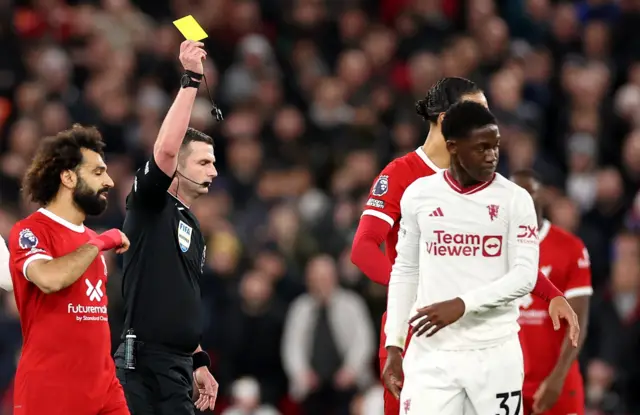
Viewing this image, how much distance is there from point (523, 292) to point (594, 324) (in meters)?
5.61

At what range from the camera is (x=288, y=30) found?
55.6ft

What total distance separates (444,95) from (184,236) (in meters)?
1.63

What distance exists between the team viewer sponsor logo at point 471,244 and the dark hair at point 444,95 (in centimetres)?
127

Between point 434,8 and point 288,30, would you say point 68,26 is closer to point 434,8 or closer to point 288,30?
point 288,30

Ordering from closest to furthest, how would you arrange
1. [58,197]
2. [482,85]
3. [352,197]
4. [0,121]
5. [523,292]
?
[523,292], [58,197], [352,197], [482,85], [0,121]

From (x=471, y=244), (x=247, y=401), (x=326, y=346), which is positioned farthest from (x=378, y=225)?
(x=326, y=346)

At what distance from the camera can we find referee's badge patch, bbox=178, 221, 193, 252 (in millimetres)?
7133

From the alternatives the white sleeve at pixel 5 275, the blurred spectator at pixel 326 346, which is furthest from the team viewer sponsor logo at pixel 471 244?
the blurred spectator at pixel 326 346

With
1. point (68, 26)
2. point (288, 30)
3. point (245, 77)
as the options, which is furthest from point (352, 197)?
point (68, 26)

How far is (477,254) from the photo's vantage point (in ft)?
19.9

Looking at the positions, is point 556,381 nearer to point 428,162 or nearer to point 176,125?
point 428,162

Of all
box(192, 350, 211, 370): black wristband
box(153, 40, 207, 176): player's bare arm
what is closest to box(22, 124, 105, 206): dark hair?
box(153, 40, 207, 176): player's bare arm

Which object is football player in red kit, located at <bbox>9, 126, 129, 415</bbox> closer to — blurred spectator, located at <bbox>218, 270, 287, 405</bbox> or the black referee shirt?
the black referee shirt

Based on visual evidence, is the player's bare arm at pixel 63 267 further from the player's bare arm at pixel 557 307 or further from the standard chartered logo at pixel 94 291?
the player's bare arm at pixel 557 307
